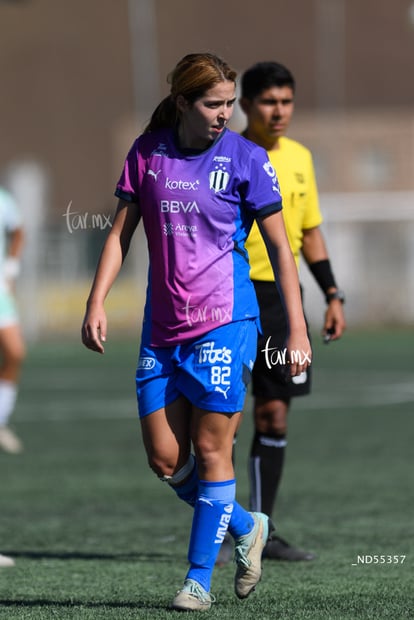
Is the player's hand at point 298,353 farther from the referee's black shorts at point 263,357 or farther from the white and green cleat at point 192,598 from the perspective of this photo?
the referee's black shorts at point 263,357

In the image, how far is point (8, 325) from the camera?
36.6 ft

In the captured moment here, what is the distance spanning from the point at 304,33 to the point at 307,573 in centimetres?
6941

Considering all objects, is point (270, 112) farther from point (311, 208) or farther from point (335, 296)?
point (335, 296)

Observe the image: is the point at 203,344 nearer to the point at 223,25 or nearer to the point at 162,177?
the point at 162,177

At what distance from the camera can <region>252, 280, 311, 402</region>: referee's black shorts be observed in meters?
6.78

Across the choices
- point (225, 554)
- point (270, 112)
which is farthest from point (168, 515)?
point (270, 112)

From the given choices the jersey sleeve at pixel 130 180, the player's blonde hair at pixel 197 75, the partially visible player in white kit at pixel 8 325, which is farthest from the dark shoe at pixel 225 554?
the partially visible player in white kit at pixel 8 325

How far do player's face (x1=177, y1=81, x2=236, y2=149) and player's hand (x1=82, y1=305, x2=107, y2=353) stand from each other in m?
0.70

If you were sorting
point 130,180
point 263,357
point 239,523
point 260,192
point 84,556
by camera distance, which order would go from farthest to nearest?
point 84,556 → point 263,357 → point 239,523 → point 130,180 → point 260,192

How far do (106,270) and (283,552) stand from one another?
199cm

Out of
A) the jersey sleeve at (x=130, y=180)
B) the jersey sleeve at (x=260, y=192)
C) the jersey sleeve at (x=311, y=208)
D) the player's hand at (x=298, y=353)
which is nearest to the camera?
the player's hand at (x=298, y=353)

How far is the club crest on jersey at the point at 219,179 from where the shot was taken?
528 centimetres

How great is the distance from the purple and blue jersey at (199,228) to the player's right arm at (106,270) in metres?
0.10

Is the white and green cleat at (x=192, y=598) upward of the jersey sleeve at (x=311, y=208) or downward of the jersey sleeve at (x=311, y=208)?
downward
